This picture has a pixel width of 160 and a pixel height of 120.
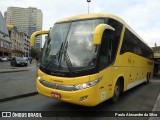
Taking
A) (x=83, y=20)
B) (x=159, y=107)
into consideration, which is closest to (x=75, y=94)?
(x=83, y=20)

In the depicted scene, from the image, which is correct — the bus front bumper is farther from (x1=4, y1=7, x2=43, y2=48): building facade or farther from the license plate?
(x1=4, y1=7, x2=43, y2=48): building facade

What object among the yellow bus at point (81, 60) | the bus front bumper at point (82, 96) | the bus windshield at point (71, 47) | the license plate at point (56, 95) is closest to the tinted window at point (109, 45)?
the yellow bus at point (81, 60)

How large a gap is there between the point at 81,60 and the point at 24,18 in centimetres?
16047

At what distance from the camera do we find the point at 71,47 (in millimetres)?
6262

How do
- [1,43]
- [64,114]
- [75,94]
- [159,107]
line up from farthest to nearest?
[1,43]
[159,107]
[64,114]
[75,94]

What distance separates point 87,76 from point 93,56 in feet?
2.12

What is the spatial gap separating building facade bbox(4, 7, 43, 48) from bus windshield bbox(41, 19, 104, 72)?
15169 centimetres

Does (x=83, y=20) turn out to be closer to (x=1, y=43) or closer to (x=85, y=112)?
(x=85, y=112)

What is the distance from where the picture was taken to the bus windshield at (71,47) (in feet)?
19.6

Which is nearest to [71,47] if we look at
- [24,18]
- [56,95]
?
[56,95]

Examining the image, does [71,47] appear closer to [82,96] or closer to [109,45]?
[109,45]

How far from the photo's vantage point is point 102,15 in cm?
668

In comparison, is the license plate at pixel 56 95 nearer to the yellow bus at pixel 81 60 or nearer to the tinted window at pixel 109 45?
the yellow bus at pixel 81 60

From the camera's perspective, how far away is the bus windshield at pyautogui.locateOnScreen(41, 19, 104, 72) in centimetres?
596
